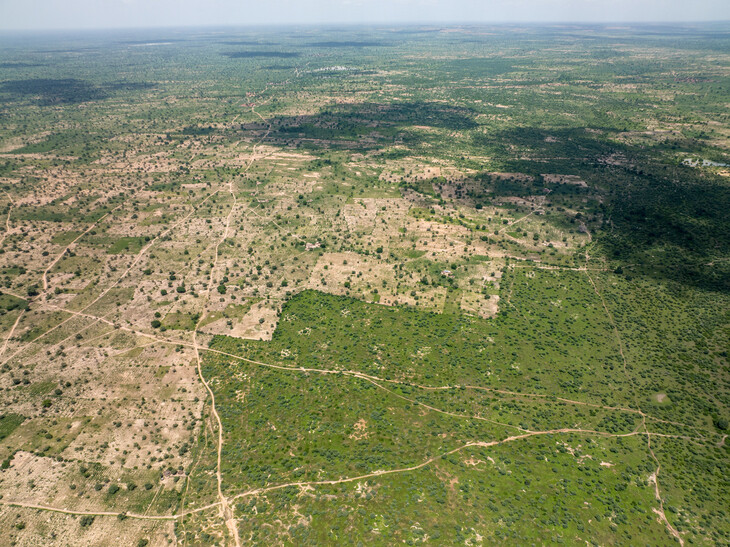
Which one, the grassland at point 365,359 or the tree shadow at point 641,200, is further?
the tree shadow at point 641,200

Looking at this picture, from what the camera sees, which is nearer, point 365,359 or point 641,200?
point 365,359

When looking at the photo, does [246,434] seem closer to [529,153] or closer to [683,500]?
[683,500]

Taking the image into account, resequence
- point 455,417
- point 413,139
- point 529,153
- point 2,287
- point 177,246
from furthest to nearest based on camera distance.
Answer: point 413,139 → point 529,153 → point 177,246 → point 2,287 → point 455,417

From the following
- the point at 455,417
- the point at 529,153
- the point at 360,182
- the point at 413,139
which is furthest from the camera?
the point at 413,139

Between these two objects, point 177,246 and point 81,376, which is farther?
point 177,246

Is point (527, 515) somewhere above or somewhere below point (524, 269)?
below

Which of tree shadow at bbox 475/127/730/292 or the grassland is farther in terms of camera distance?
tree shadow at bbox 475/127/730/292

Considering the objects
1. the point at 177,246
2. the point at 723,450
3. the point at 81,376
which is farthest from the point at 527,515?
the point at 177,246

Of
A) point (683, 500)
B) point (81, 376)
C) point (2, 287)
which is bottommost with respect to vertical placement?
point (683, 500)

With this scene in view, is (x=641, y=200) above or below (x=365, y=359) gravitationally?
above

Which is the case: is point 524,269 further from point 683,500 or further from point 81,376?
point 81,376
